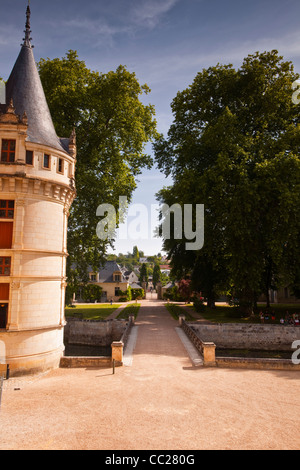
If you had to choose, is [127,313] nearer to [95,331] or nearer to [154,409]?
[95,331]

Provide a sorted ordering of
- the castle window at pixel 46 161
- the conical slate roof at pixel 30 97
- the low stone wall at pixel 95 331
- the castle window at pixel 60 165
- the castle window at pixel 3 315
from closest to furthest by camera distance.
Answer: the castle window at pixel 3 315 < the castle window at pixel 46 161 < the conical slate roof at pixel 30 97 < the castle window at pixel 60 165 < the low stone wall at pixel 95 331

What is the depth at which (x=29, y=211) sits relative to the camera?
1817 cm

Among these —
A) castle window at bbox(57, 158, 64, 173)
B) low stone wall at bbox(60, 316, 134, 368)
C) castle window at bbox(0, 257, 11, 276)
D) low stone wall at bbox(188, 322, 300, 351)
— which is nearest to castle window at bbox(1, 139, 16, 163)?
castle window at bbox(57, 158, 64, 173)

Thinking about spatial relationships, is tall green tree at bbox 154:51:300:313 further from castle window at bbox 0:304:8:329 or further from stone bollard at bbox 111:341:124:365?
castle window at bbox 0:304:8:329

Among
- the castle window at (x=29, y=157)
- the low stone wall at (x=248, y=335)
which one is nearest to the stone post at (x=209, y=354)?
the low stone wall at (x=248, y=335)

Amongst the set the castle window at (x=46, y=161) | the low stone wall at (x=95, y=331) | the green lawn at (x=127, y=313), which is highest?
the castle window at (x=46, y=161)

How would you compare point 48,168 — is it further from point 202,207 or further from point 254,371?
point 254,371

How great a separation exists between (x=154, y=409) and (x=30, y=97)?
62.8 feet

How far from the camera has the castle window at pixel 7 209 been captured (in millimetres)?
18109

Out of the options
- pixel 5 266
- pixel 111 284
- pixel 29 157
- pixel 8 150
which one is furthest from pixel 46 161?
pixel 111 284

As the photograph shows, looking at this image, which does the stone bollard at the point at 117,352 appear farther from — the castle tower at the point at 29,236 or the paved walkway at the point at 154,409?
the castle tower at the point at 29,236

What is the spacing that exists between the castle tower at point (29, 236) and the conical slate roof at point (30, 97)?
0.21 feet

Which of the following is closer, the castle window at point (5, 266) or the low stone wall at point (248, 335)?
the castle window at point (5, 266)

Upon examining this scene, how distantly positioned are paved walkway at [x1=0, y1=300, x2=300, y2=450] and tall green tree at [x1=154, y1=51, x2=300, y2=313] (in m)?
12.1
